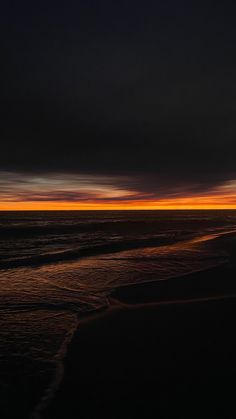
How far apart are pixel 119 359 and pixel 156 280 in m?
6.77

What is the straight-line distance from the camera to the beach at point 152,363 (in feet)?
14.5

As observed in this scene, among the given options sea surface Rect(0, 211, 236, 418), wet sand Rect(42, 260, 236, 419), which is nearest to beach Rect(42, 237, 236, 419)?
wet sand Rect(42, 260, 236, 419)

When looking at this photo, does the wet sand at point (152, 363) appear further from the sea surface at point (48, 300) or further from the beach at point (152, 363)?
the sea surface at point (48, 300)

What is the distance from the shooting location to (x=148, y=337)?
22.1ft

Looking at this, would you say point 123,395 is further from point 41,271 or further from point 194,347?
point 41,271

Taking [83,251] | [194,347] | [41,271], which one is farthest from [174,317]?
[83,251]

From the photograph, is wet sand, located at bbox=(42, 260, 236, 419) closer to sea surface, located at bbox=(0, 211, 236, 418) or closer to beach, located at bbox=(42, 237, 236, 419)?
beach, located at bbox=(42, 237, 236, 419)

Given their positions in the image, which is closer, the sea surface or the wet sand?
the wet sand

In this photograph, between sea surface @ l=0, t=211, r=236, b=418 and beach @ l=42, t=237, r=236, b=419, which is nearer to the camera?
beach @ l=42, t=237, r=236, b=419

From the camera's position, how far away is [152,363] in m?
5.60

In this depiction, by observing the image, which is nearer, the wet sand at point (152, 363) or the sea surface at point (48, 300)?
the wet sand at point (152, 363)

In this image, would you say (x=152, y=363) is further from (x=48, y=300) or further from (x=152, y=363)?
(x=48, y=300)

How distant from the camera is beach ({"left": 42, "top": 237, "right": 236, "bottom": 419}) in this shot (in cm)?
442

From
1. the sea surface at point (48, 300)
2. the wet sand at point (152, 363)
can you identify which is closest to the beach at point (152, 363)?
the wet sand at point (152, 363)
